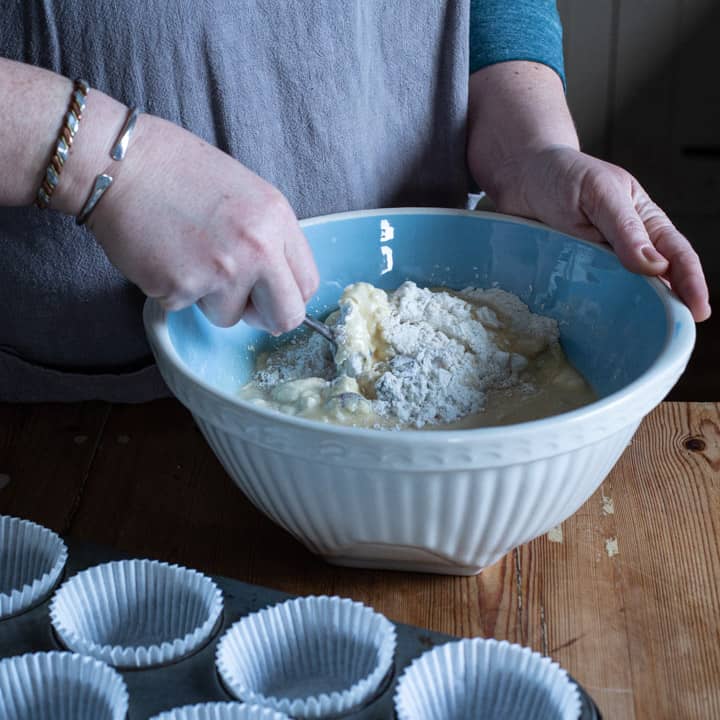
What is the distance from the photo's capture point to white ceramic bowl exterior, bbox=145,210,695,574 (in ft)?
2.10

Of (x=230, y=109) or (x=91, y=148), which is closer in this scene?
(x=91, y=148)

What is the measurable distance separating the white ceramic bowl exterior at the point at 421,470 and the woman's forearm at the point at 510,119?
328 millimetres

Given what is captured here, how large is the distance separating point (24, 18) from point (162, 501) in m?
0.42

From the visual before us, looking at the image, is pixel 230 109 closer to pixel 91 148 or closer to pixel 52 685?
pixel 91 148

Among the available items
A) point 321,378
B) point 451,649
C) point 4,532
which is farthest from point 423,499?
point 4,532

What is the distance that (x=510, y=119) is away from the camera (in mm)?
1058

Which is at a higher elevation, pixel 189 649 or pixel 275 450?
pixel 275 450

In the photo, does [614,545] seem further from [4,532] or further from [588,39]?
[588,39]

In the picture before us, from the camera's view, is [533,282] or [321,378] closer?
[321,378]

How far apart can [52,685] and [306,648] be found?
0.17 meters

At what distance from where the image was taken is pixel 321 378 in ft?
2.80

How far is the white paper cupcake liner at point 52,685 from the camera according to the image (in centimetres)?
65

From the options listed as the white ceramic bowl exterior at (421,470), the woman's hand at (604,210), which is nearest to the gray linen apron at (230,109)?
the woman's hand at (604,210)

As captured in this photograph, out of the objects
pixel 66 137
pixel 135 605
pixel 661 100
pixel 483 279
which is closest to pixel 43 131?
pixel 66 137
